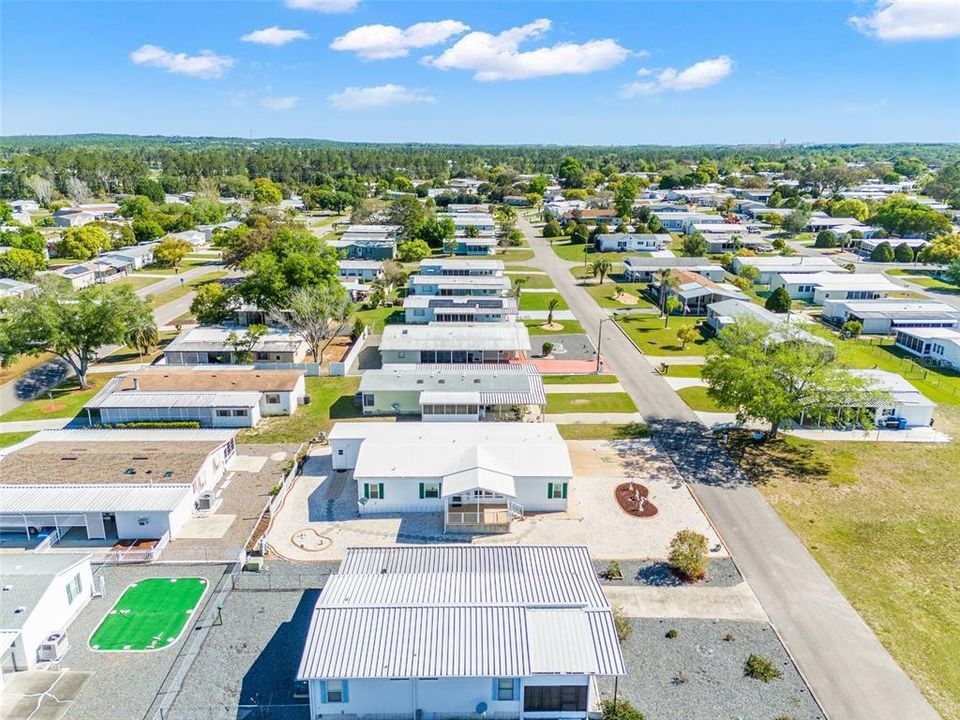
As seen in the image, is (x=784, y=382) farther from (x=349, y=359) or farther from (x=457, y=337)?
(x=349, y=359)

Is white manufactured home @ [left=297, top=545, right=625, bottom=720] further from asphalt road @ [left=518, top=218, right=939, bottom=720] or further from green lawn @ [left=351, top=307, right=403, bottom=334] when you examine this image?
green lawn @ [left=351, top=307, right=403, bottom=334]

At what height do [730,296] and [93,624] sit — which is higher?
[730,296]

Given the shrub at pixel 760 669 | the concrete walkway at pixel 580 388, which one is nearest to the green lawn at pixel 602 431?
the concrete walkway at pixel 580 388

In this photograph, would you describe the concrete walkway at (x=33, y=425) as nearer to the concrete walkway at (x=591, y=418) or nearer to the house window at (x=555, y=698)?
the concrete walkway at (x=591, y=418)

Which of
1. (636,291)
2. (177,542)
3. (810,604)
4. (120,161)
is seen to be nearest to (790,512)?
(810,604)

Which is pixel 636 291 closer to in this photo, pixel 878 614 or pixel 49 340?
pixel 878 614
